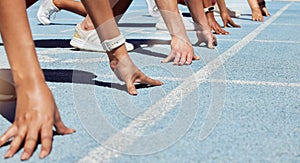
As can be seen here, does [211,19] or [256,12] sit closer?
[211,19]

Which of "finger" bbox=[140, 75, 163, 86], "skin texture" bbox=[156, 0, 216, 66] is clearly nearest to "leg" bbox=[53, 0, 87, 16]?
"skin texture" bbox=[156, 0, 216, 66]

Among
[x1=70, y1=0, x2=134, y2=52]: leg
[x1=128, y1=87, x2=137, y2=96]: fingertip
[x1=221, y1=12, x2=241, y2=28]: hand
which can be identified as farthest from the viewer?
[x1=221, y1=12, x2=241, y2=28]: hand

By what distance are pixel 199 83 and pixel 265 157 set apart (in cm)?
114

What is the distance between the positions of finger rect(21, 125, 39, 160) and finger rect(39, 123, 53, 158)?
21mm

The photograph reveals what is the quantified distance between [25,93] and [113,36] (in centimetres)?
74

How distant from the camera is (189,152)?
1.78 meters

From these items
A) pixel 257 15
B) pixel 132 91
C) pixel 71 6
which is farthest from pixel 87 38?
pixel 257 15

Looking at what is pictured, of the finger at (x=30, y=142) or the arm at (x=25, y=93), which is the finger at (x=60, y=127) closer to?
the arm at (x=25, y=93)

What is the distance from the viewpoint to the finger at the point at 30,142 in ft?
5.54

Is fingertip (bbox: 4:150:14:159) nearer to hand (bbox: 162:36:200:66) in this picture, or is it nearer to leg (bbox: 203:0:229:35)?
hand (bbox: 162:36:200:66)

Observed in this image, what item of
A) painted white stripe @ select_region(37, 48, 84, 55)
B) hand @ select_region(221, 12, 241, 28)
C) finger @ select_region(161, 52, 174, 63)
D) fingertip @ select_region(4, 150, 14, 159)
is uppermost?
fingertip @ select_region(4, 150, 14, 159)

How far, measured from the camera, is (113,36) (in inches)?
98.3

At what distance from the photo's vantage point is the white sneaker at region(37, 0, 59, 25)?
5.54 metres

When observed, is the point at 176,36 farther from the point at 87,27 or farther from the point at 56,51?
the point at 56,51
